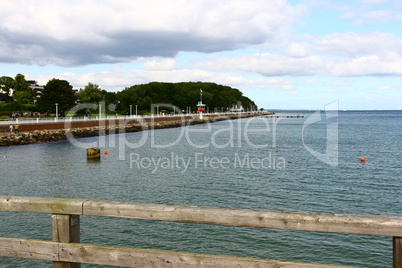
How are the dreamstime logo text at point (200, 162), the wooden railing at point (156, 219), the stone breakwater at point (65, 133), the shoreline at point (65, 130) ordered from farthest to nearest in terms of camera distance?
the shoreline at point (65, 130) → the stone breakwater at point (65, 133) → the dreamstime logo text at point (200, 162) → the wooden railing at point (156, 219)

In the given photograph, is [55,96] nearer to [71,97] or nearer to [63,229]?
[71,97]

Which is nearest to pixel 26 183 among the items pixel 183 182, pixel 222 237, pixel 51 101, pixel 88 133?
pixel 183 182

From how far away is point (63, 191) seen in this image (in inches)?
848

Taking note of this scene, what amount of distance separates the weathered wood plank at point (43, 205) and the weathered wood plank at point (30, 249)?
1.23ft

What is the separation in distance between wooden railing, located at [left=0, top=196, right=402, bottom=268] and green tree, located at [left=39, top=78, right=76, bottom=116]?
8595 cm

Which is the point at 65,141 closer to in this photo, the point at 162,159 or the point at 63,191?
the point at 162,159

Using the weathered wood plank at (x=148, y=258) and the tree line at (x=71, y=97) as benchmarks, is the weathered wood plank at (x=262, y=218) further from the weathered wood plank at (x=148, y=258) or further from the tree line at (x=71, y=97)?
the tree line at (x=71, y=97)

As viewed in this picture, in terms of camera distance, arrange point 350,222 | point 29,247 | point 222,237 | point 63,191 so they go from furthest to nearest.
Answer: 1. point 63,191
2. point 222,237
3. point 29,247
4. point 350,222

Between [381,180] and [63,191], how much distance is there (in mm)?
22976

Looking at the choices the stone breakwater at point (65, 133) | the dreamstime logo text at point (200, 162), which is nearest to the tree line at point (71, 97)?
the stone breakwater at point (65, 133)

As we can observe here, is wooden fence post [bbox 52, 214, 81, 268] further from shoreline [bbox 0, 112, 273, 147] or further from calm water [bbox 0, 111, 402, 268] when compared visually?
shoreline [bbox 0, 112, 273, 147]

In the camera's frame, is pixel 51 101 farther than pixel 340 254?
Yes

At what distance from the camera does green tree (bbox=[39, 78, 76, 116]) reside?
83125mm

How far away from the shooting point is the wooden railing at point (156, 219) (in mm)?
3633
